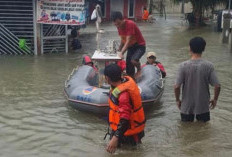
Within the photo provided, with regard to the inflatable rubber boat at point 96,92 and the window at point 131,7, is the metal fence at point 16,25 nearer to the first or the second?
the inflatable rubber boat at point 96,92

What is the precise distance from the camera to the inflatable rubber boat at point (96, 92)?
6.71 m

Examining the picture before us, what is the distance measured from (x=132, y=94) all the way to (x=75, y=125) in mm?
2262

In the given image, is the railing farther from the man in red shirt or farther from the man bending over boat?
the man bending over boat

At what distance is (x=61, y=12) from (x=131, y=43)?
5.82m

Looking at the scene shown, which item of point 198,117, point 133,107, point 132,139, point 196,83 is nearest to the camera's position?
point 133,107

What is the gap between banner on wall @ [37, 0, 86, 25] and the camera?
13.0 metres

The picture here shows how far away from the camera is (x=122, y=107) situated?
452cm

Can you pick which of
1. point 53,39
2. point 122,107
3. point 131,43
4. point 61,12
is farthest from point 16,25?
point 122,107

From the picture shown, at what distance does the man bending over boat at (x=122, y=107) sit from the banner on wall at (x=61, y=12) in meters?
8.59

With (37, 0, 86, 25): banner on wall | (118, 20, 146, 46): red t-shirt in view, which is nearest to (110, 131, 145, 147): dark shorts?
(118, 20, 146, 46): red t-shirt

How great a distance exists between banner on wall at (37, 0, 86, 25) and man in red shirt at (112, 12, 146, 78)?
531 centimetres

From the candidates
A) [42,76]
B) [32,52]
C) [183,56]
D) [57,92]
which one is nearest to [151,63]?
[57,92]

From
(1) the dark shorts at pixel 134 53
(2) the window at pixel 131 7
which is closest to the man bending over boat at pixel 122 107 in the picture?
(1) the dark shorts at pixel 134 53

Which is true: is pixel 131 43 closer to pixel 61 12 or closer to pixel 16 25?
pixel 61 12
